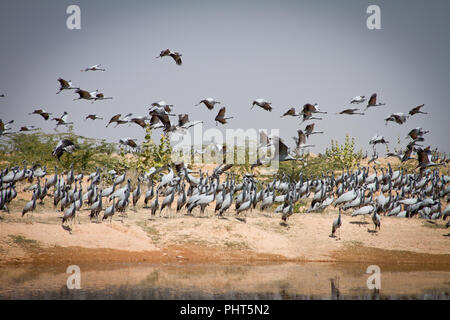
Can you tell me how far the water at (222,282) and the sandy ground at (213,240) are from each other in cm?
88

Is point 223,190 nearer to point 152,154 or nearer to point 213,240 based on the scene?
point 213,240

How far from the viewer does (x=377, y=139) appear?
21.0 m

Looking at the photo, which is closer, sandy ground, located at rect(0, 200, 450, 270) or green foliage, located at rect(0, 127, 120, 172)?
sandy ground, located at rect(0, 200, 450, 270)

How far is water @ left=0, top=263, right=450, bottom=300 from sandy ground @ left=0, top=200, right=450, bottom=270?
2.90ft

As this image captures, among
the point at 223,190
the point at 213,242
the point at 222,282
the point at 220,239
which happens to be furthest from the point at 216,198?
the point at 222,282

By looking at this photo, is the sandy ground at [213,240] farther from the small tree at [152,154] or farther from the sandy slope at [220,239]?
the small tree at [152,154]

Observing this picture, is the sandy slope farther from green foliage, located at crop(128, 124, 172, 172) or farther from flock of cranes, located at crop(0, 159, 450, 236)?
green foliage, located at crop(128, 124, 172, 172)

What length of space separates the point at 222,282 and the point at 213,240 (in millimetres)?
4526

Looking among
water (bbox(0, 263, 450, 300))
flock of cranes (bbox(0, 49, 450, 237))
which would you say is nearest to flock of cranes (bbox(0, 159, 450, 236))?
flock of cranes (bbox(0, 49, 450, 237))

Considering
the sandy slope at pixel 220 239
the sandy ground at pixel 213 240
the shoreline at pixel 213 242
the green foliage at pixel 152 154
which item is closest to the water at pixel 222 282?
the shoreline at pixel 213 242

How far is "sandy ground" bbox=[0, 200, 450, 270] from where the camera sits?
1476 cm

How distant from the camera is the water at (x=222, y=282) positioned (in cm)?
1045
